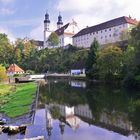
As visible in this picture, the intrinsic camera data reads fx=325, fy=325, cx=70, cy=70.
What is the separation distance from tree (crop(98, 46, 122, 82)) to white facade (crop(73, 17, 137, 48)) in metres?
31.8

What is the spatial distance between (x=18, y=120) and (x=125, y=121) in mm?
10614

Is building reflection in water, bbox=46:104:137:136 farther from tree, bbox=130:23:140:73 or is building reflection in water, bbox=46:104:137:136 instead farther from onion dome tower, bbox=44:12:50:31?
onion dome tower, bbox=44:12:50:31

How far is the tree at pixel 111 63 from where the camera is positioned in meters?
73.7

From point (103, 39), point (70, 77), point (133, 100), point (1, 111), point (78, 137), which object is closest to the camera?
point (78, 137)

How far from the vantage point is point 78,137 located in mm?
26516

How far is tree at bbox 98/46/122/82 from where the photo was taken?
7369cm

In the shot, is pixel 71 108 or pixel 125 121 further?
pixel 71 108

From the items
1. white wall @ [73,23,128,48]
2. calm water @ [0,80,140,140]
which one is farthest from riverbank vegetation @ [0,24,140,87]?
calm water @ [0,80,140,140]

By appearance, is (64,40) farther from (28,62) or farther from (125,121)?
(125,121)

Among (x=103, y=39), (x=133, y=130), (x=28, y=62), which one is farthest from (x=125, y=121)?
(x=28, y=62)

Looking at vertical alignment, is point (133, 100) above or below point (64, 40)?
below

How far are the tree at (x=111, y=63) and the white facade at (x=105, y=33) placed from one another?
31793 millimetres

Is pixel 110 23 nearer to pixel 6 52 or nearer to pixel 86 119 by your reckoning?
pixel 6 52

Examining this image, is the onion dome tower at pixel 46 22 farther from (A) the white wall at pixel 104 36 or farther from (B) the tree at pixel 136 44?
(B) the tree at pixel 136 44
